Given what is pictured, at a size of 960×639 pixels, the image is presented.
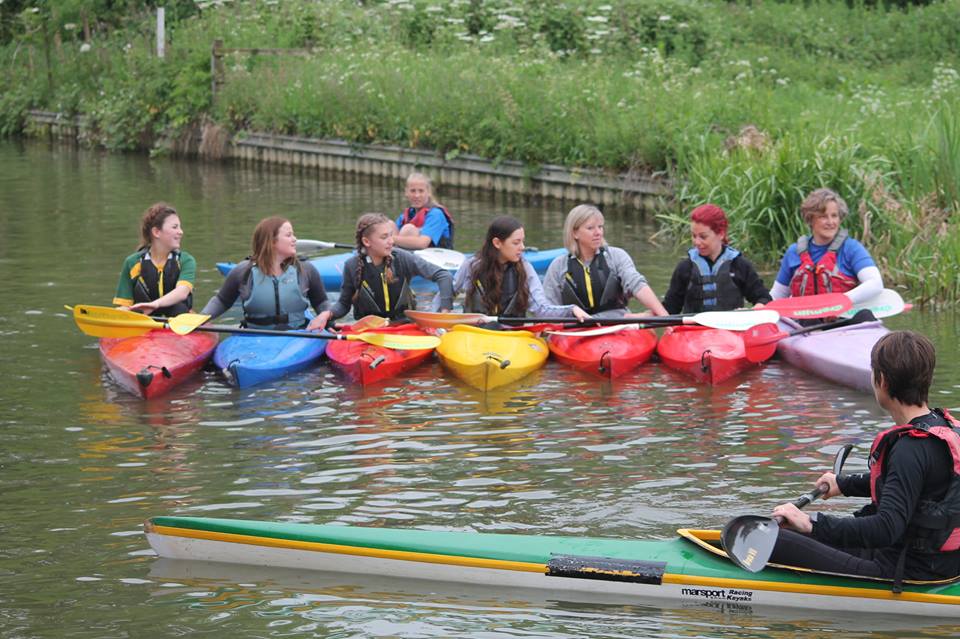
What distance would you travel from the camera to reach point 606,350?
8.01m

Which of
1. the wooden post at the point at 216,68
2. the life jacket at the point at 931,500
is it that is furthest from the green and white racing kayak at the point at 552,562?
the wooden post at the point at 216,68

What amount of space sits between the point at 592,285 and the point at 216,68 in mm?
13801

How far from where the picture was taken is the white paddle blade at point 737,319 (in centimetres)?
777

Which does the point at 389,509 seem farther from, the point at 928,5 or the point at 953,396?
the point at 928,5

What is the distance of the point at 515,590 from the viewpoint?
4.81 meters

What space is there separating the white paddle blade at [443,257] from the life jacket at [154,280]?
2.16m

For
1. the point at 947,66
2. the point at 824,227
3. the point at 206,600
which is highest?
the point at 947,66

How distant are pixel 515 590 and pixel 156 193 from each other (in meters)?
13.1

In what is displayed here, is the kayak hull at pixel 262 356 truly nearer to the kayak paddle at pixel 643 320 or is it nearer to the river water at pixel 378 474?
the river water at pixel 378 474

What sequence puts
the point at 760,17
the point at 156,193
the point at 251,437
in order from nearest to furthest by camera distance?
the point at 251,437 < the point at 156,193 < the point at 760,17

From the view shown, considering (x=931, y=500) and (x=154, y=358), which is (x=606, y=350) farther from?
(x=931, y=500)

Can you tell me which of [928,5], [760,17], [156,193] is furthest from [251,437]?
[928,5]

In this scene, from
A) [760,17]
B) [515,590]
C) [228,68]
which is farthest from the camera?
[760,17]

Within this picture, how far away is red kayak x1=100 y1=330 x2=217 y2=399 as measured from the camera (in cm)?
769
